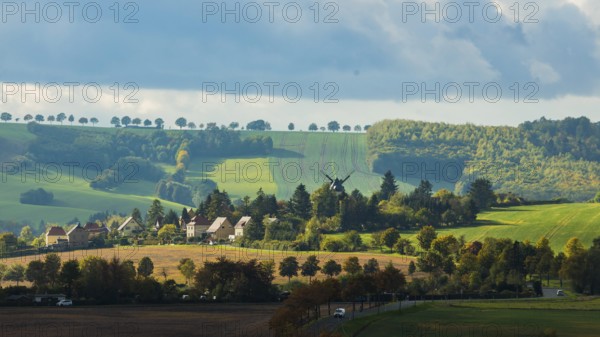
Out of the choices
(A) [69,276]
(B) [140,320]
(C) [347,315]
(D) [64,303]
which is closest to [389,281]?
(C) [347,315]

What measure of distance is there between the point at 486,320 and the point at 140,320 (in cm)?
3950

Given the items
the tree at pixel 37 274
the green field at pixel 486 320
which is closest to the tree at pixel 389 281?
the green field at pixel 486 320

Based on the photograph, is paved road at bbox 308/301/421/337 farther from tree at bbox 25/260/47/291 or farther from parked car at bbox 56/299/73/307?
tree at bbox 25/260/47/291

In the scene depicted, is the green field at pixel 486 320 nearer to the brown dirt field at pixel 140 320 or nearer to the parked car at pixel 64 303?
the brown dirt field at pixel 140 320

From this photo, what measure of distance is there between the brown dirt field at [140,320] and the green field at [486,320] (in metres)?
13.1

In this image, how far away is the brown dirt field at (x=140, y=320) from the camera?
130 meters

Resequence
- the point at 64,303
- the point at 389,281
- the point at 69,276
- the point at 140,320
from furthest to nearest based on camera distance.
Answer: the point at 69,276 < the point at 389,281 < the point at 64,303 < the point at 140,320

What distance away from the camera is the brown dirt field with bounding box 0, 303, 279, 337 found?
12950 cm

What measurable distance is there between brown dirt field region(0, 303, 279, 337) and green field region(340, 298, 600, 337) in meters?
13.1

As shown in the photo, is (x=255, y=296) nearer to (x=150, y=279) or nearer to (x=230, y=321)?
(x=150, y=279)

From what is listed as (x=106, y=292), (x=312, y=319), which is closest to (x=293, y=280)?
(x=106, y=292)

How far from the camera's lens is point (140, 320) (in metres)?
143

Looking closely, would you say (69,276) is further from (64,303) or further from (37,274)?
(37,274)

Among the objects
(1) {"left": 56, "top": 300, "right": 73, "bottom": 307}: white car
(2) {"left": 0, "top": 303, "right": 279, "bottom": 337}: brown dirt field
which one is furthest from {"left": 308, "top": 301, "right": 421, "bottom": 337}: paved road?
(1) {"left": 56, "top": 300, "right": 73, "bottom": 307}: white car
